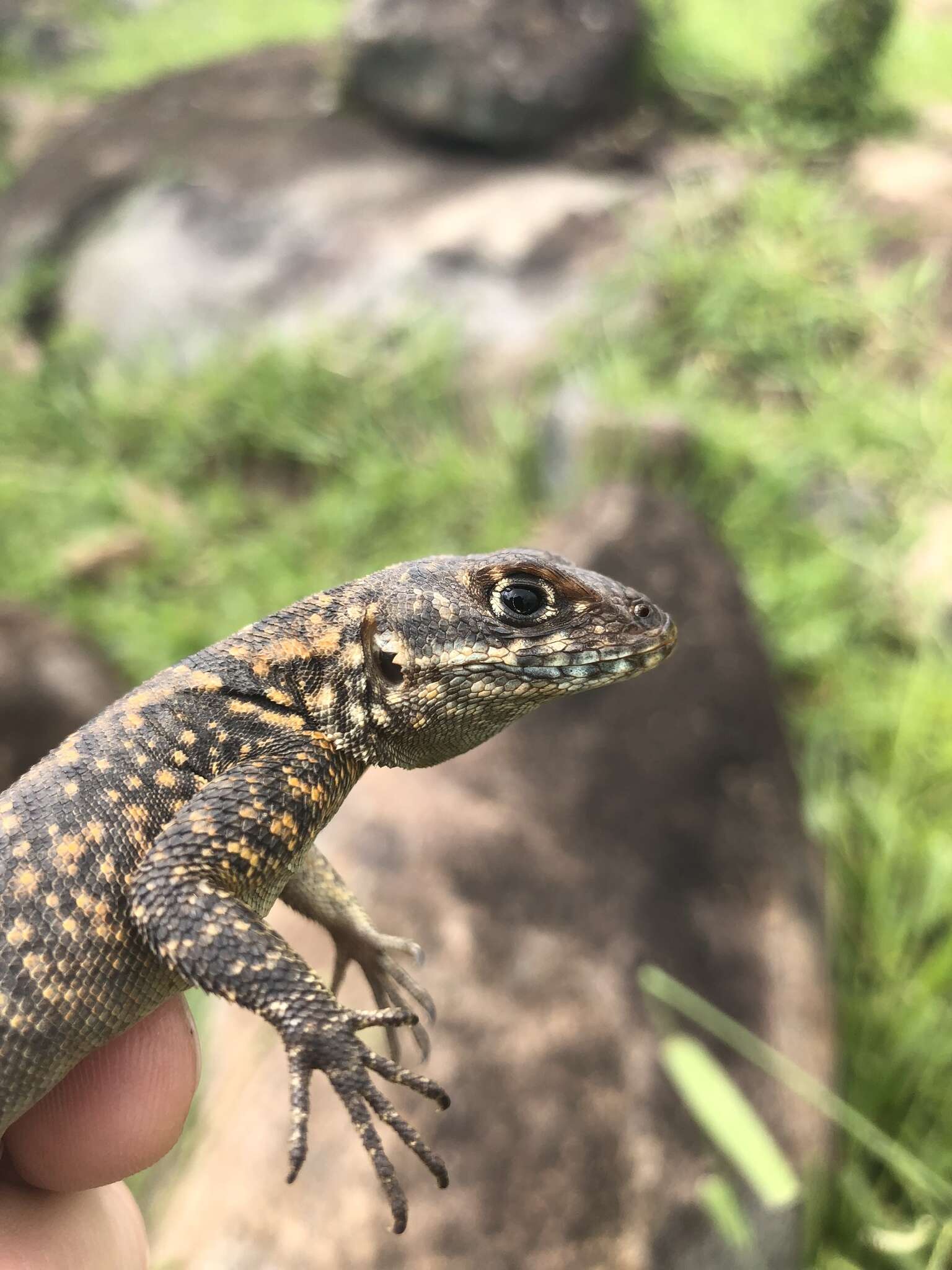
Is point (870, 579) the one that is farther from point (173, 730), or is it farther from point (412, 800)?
point (173, 730)

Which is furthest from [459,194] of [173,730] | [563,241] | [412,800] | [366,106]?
[173,730]

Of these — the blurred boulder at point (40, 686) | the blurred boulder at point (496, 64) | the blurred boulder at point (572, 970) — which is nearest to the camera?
the blurred boulder at point (572, 970)

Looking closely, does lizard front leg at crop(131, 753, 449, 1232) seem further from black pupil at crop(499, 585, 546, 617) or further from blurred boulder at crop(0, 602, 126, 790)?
blurred boulder at crop(0, 602, 126, 790)

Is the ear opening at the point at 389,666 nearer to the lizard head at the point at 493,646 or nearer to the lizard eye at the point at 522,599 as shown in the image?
the lizard head at the point at 493,646

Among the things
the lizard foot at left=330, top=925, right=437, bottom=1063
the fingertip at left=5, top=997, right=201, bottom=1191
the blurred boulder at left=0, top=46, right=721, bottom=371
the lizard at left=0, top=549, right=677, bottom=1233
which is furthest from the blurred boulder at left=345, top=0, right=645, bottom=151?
the fingertip at left=5, top=997, right=201, bottom=1191

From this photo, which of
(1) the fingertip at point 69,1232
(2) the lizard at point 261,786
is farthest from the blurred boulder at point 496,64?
(1) the fingertip at point 69,1232

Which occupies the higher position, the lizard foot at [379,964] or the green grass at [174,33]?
the green grass at [174,33]
